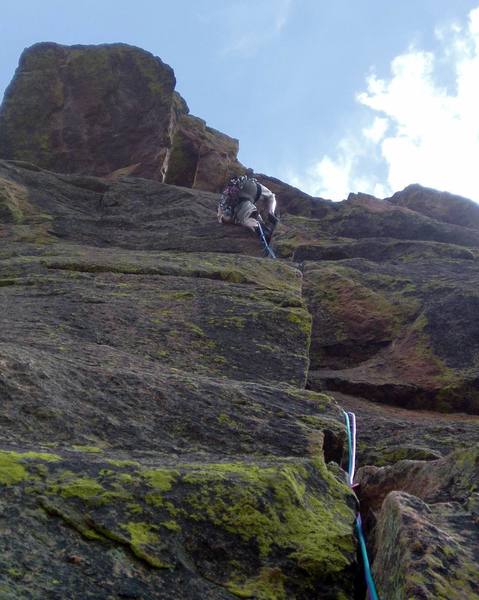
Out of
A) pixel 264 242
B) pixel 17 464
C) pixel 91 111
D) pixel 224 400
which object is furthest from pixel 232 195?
pixel 17 464

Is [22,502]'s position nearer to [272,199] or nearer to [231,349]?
[231,349]

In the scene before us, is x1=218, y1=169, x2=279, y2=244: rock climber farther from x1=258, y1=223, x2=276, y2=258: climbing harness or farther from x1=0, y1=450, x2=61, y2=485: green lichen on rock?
x1=0, y1=450, x2=61, y2=485: green lichen on rock

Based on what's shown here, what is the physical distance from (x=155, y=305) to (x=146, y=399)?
3.43m

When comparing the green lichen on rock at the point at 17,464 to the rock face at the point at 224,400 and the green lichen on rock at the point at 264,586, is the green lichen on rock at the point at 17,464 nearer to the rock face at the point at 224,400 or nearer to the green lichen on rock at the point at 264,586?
the rock face at the point at 224,400

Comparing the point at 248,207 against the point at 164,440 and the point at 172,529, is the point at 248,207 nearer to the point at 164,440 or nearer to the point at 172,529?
the point at 164,440

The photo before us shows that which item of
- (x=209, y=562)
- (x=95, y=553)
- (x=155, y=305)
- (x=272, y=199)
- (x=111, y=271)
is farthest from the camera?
(x=272, y=199)

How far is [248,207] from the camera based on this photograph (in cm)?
1698

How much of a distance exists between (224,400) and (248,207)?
35.4ft

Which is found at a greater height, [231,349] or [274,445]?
[231,349]

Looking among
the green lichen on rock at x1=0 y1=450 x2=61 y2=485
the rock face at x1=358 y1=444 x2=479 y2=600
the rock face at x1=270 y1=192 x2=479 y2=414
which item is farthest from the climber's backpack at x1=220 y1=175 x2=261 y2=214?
the green lichen on rock at x1=0 y1=450 x2=61 y2=485

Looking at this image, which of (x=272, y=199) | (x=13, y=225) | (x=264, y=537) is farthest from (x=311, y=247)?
(x=264, y=537)

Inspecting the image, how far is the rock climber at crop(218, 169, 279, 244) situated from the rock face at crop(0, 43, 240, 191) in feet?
27.3

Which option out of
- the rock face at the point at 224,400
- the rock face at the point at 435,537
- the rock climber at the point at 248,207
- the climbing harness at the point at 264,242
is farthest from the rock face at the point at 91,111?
the rock face at the point at 435,537

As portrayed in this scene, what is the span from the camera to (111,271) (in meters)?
11.4
